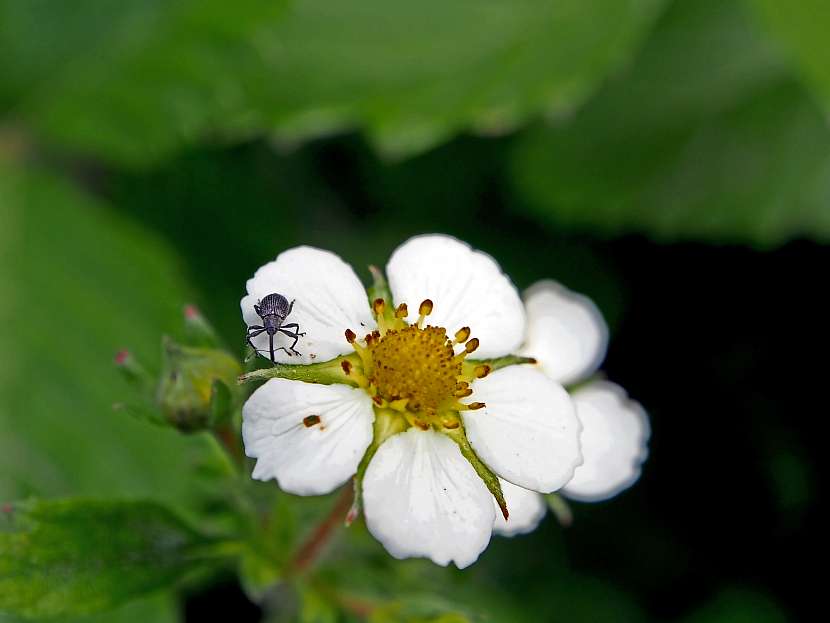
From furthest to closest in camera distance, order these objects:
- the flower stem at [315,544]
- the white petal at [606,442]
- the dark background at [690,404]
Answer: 1. the dark background at [690,404]
2. the flower stem at [315,544]
3. the white petal at [606,442]

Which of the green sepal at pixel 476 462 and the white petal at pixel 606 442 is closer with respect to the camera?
the green sepal at pixel 476 462

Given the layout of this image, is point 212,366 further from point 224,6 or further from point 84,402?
point 224,6

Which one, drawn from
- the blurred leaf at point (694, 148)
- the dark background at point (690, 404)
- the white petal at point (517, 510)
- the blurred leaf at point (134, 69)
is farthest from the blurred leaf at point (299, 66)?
the white petal at point (517, 510)

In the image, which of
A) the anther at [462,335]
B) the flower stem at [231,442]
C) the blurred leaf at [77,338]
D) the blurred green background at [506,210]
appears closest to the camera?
the anther at [462,335]

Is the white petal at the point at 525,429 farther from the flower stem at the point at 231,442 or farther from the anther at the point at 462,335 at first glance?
the flower stem at the point at 231,442

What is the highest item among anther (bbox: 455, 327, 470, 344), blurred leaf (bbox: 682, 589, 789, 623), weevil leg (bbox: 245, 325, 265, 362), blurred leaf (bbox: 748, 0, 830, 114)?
blurred leaf (bbox: 748, 0, 830, 114)

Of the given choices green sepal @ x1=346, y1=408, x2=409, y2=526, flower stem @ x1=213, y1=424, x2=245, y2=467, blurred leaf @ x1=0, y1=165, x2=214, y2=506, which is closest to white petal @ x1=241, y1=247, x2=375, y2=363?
green sepal @ x1=346, y1=408, x2=409, y2=526

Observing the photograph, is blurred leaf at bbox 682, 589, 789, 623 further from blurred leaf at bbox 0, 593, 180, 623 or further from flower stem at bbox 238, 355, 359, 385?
flower stem at bbox 238, 355, 359, 385
